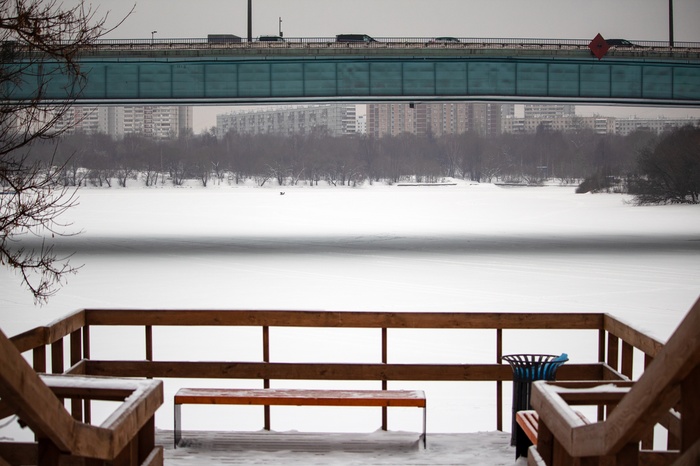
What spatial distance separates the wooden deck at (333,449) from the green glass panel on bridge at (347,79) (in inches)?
1242

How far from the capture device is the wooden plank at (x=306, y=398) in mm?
6543

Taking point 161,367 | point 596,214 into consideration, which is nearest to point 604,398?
point 161,367

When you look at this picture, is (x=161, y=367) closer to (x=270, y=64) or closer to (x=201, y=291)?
(x=201, y=291)

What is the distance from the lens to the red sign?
37241 mm

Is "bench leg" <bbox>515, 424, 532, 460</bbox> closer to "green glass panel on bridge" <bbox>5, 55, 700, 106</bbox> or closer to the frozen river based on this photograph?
the frozen river

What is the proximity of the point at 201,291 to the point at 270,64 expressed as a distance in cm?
2034

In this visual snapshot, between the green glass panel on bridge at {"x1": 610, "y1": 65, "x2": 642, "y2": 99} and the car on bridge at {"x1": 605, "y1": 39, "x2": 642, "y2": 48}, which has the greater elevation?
the car on bridge at {"x1": 605, "y1": 39, "x2": 642, "y2": 48}

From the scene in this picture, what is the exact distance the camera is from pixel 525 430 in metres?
5.27

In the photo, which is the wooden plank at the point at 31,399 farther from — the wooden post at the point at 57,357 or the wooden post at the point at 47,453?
the wooden post at the point at 57,357

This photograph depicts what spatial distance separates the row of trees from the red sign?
3523 inches

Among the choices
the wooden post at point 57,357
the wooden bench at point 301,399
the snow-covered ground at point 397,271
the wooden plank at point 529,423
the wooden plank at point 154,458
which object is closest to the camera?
the wooden plank at point 154,458

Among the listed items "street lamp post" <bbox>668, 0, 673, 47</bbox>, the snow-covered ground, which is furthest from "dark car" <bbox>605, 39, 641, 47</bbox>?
"street lamp post" <bbox>668, 0, 673, 47</bbox>

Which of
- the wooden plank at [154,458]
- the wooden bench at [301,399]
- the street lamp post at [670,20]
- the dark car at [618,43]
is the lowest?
the wooden bench at [301,399]

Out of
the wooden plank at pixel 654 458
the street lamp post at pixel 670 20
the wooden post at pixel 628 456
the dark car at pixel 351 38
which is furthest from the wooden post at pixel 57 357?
the street lamp post at pixel 670 20
